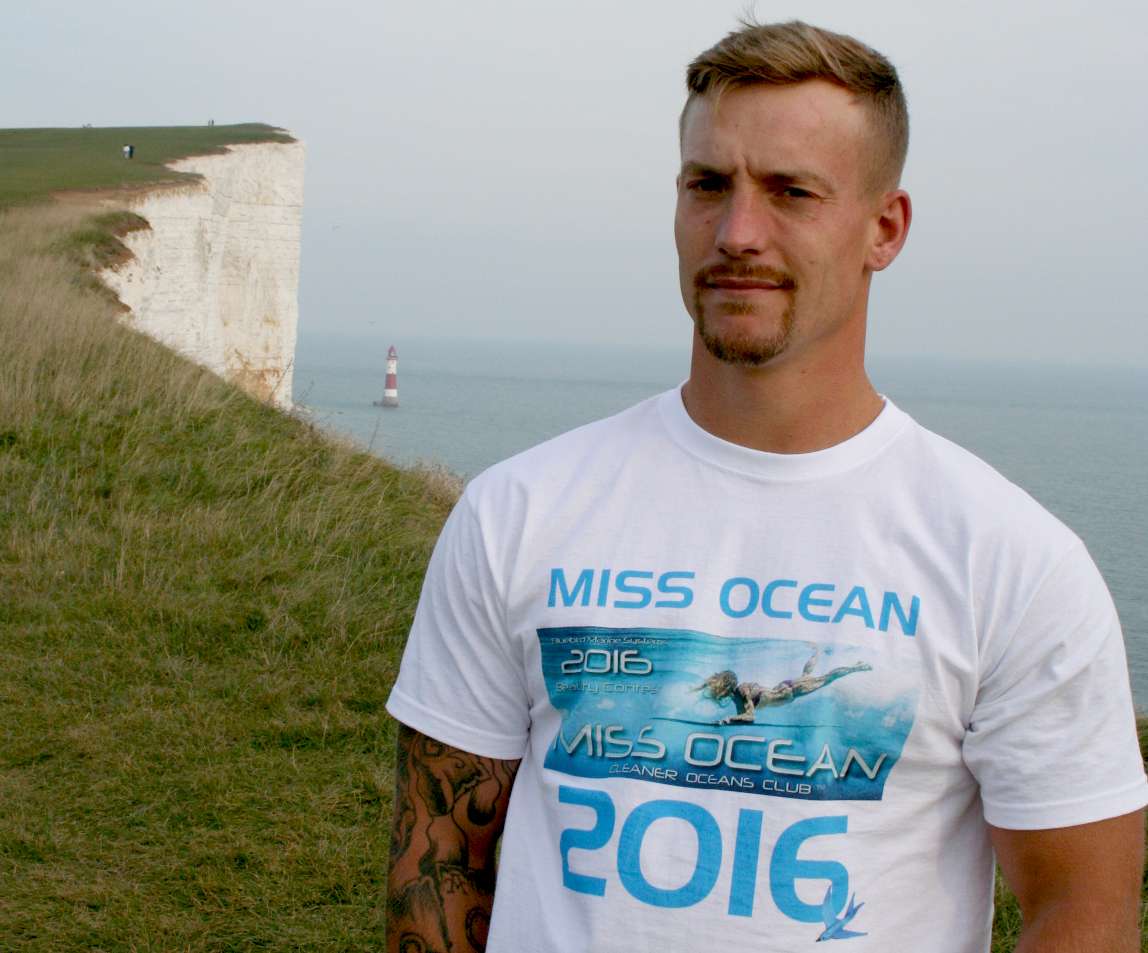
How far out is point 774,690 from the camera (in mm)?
1763

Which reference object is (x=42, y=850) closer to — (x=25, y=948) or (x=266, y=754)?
(x=25, y=948)

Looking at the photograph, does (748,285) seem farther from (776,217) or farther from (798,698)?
(798,698)

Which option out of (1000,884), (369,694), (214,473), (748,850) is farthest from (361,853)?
(214,473)

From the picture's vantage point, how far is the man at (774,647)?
1719 mm

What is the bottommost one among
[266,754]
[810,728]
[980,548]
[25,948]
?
[25,948]

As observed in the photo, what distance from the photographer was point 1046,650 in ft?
5.58

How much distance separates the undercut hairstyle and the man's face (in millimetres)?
18

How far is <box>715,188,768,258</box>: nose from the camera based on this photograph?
187 cm

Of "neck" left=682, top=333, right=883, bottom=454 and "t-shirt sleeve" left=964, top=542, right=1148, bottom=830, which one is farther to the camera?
"neck" left=682, top=333, right=883, bottom=454

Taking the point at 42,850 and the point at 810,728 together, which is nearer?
the point at 810,728

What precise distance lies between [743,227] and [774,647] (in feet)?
1.99

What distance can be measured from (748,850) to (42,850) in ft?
11.5

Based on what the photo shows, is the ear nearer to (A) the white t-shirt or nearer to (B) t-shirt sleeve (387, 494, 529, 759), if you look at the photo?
(A) the white t-shirt

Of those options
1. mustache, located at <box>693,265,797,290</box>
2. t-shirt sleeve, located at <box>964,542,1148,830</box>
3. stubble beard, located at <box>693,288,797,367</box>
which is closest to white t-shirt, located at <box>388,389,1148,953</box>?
t-shirt sleeve, located at <box>964,542,1148,830</box>
